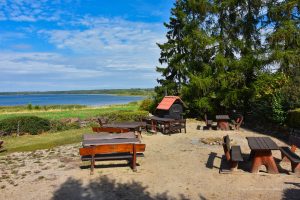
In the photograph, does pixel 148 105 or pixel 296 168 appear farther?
pixel 148 105

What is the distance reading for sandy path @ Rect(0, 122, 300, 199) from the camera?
7500 millimetres

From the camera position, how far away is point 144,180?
868cm

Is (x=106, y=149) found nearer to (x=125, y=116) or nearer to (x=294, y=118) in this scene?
(x=294, y=118)

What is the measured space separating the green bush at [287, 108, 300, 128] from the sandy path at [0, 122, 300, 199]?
14.0 ft

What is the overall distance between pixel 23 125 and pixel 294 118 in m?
15.8

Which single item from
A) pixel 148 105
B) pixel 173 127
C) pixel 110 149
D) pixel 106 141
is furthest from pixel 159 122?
pixel 148 105

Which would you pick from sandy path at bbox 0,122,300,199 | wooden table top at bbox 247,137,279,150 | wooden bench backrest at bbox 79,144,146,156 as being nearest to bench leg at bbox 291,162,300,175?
sandy path at bbox 0,122,300,199

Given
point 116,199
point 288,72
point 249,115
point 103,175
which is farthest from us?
point 249,115

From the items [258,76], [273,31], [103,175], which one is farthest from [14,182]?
[273,31]

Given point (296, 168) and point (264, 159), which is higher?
point (264, 159)

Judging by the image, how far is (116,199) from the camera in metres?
7.17

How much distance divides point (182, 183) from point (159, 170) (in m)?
1.47

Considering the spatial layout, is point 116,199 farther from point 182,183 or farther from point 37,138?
point 37,138

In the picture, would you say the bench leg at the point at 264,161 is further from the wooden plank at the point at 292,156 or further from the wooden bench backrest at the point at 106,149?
the wooden bench backrest at the point at 106,149
